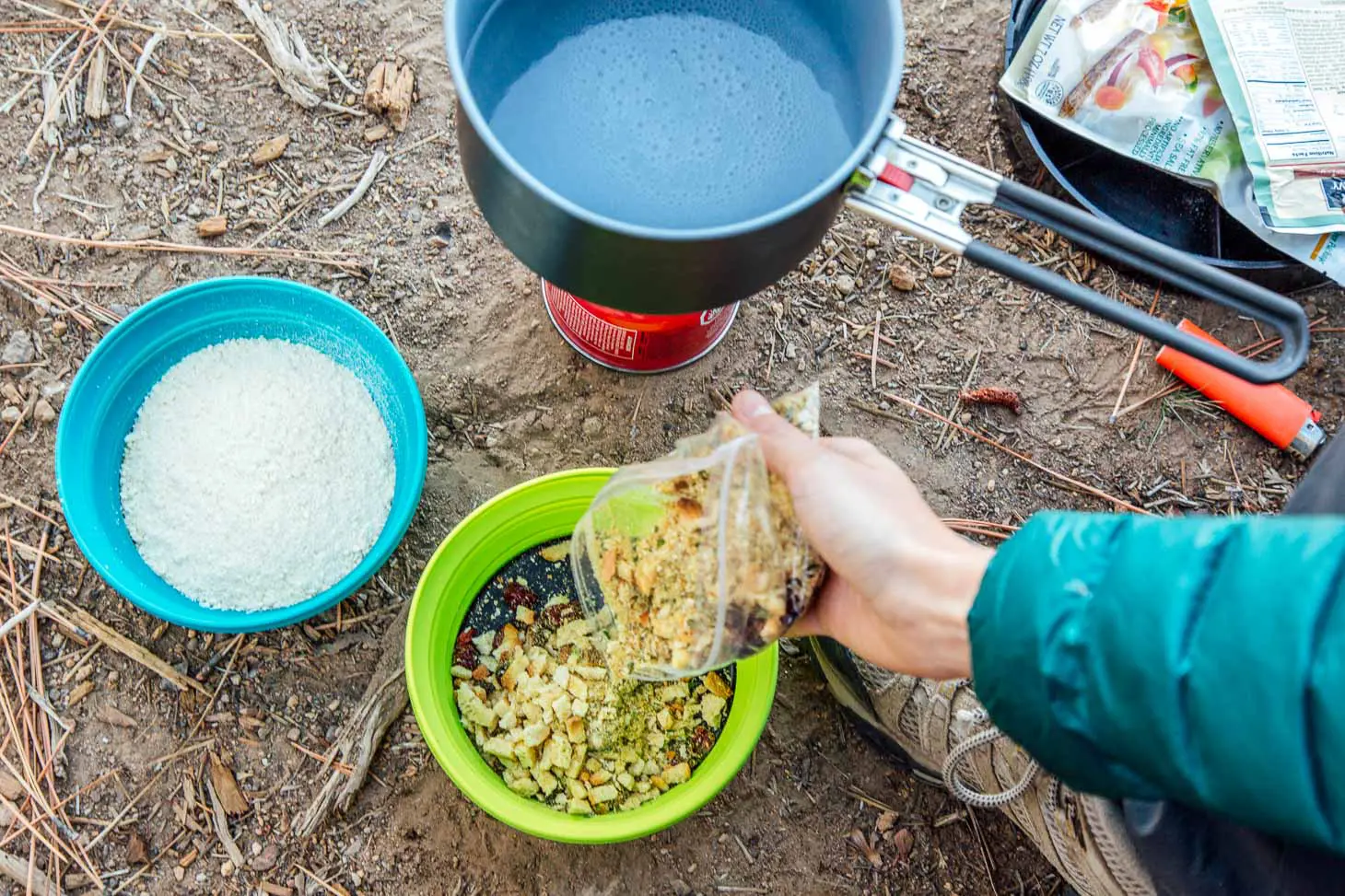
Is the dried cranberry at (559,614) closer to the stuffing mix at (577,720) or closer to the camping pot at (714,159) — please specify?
the stuffing mix at (577,720)

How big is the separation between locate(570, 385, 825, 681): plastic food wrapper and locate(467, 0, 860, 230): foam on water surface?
29 centimetres

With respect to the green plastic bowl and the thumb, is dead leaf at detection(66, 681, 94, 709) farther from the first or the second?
the thumb

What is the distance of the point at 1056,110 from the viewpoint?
194 centimetres

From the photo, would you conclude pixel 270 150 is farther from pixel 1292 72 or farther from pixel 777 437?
pixel 1292 72

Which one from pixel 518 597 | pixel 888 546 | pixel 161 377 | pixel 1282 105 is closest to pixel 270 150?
pixel 161 377

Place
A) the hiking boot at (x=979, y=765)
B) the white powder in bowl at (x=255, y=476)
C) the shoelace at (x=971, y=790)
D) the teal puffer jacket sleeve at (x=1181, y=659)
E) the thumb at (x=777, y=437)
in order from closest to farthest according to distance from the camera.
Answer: the teal puffer jacket sleeve at (x=1181, y=659) < the thumb at (x=777, y=437) < the hiking boot at (x=979, y=765) < the shoelace at (x=971, y=790) < the white powder in bowl at (x=255, y=476)

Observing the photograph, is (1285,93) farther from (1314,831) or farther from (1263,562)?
(1314,831)

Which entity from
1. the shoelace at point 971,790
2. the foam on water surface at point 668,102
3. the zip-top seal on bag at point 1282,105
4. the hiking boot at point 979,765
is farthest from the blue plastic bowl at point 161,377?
the zip-top seal on bag at point 1282,105

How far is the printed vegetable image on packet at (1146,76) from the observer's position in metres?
1.88

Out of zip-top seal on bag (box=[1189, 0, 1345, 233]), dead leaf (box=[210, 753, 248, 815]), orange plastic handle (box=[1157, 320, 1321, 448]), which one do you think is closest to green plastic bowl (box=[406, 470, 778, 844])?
dead leaf (box=[210, 753, 248, 815])

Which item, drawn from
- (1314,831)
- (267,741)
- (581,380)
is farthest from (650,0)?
(267,741)

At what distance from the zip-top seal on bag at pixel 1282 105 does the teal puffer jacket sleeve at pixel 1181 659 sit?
1228mm

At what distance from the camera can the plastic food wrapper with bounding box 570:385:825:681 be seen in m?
1.23

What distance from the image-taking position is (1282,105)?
1848 mm
